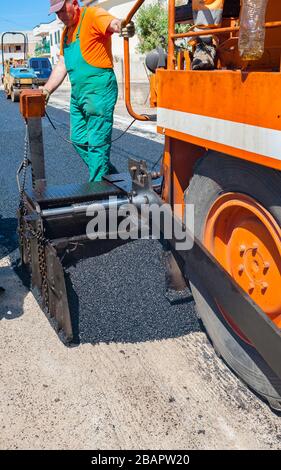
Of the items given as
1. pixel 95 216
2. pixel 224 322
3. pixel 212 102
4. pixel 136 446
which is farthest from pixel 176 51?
pixel 136 446

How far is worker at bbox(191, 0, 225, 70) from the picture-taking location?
237 centimetres

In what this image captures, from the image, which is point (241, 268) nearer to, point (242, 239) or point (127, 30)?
point (242, 239)

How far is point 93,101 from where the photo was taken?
3.80 m

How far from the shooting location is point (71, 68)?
3.81 m

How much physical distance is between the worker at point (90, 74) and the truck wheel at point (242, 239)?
60.1 inches

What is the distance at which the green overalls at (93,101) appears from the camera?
374 centimetres

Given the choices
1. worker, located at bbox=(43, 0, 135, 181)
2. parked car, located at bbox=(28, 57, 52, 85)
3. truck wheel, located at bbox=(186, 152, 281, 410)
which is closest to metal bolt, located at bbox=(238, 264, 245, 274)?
truck wheel, located at bbox=(186, 152, 281, 410)

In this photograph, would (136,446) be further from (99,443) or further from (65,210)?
(65,210)

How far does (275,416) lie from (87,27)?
3033 mm

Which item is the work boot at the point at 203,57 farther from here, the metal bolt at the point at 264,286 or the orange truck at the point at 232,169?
the metal bolt at the point at 264,286

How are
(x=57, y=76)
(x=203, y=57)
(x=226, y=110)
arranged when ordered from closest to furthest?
1. (x=226, y=110)
2. (x=203, y=57)
3. (x=57, y=76)

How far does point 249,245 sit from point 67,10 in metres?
2.53

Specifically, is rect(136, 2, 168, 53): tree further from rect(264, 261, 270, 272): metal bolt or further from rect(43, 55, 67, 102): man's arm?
rect(264, 261, 270, 272): metal bolt

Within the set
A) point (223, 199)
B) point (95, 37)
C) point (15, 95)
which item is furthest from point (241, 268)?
point (15, 95)
